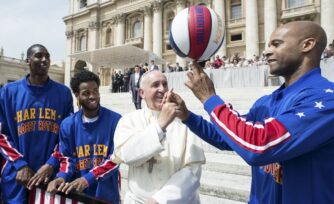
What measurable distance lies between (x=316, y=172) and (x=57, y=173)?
6.33ft

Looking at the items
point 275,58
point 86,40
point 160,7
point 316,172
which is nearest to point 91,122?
point 275,58

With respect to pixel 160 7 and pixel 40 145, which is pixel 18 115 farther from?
pixel 160 7

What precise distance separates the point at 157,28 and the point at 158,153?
34.5 metres

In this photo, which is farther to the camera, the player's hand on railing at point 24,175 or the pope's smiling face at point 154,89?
the player's hand on railing at point 24,175

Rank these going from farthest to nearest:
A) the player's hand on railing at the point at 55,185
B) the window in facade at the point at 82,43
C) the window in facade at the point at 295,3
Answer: the window in facade at the point at 82,43, the window in facade at the point at 295,3, the player's hand on railing at the point at 55,185

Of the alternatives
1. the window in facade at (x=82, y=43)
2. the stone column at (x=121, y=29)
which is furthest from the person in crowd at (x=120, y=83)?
the window in facade at (x=82, y=43)

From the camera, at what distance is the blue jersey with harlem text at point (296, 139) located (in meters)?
1.30

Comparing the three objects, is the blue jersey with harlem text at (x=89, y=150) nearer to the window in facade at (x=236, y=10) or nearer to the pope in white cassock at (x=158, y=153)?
the pope in white cassock at (x=158, y=153)

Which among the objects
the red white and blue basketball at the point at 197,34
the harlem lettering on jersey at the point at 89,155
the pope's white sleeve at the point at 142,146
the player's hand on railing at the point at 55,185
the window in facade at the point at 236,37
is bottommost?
the player's hand on railing at the point at 55,185

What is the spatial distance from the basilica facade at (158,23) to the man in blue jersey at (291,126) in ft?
84.1

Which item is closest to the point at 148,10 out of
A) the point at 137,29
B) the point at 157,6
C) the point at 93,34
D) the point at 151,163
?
the point at 157,6

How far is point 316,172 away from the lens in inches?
53.9

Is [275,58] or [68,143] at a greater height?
[275,58]

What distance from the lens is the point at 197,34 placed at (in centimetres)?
203
